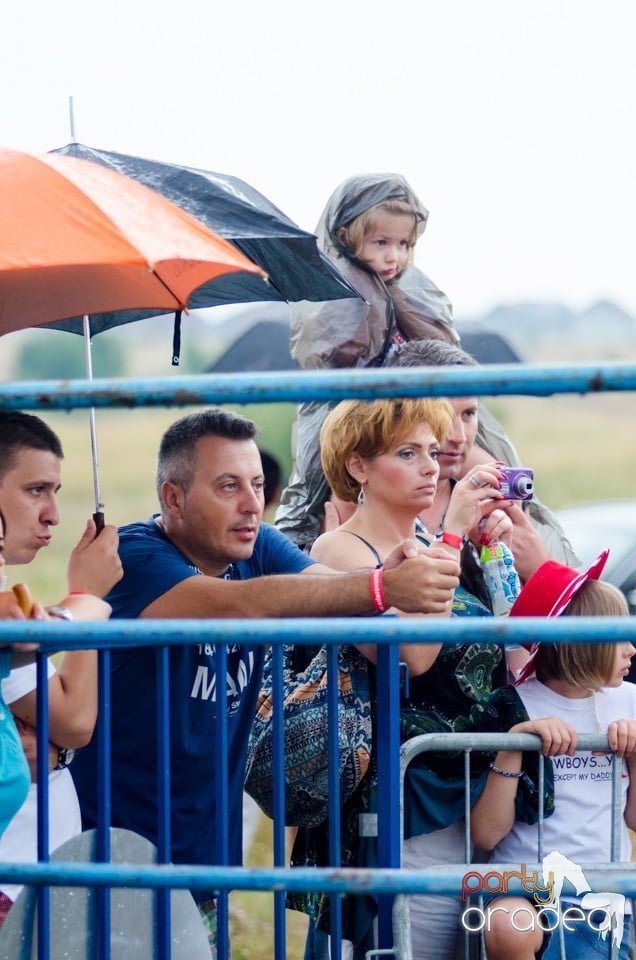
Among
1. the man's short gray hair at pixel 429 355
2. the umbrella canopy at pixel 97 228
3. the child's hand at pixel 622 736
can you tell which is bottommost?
the child's hand at pixel 622 736

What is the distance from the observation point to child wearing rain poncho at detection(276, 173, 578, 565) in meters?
4.06

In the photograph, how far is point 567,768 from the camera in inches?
127

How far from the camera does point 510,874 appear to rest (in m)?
2.45

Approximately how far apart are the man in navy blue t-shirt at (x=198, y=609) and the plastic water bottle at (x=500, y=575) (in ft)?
1.39

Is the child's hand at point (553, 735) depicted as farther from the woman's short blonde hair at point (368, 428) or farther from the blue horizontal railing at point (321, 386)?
the blue horizontal railing at point (321, 386)

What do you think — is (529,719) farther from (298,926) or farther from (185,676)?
(298,926)

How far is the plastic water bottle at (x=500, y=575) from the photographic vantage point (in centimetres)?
344

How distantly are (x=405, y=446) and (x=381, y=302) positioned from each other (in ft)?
2.63

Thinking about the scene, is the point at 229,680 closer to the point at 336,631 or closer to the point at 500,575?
the point at 500,575

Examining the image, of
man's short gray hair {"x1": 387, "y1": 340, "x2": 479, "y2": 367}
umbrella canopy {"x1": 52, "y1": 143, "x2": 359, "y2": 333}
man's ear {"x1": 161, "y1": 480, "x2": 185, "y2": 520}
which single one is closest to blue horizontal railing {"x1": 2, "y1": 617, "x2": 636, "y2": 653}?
man's ear {"x1": 161, "y1": 480, "x2": 185, "y2": 520}

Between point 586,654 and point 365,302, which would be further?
point 365,302

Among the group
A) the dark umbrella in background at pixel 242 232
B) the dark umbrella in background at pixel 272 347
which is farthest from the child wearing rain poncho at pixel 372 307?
the dark umbrella in background at pixel 272 347

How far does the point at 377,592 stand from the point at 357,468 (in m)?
0.61

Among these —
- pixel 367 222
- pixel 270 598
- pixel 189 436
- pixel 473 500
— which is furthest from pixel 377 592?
pixel 367 222
